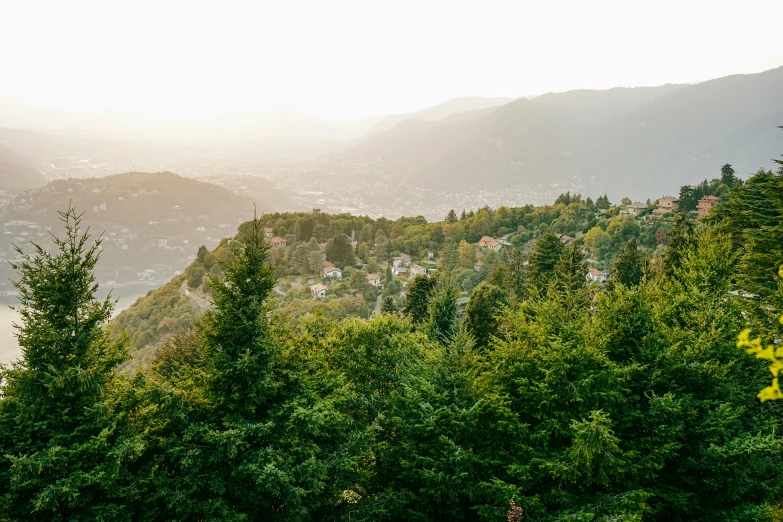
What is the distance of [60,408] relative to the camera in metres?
9.02

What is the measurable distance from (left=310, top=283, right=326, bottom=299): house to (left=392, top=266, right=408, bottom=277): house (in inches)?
583

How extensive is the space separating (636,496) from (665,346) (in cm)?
470

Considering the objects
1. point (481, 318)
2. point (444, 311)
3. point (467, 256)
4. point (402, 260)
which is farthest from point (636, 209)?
point (444, 311)

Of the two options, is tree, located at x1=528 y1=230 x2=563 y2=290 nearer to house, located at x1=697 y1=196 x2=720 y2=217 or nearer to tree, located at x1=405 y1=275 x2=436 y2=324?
tree, located at x1=405 y1=275 x2=436 y2=324

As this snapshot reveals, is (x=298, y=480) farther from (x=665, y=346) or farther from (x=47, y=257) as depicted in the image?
(x=665, y=346)

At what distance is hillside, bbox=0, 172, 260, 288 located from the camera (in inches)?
5098

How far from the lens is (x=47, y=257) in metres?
9.69

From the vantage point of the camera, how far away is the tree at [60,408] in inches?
325

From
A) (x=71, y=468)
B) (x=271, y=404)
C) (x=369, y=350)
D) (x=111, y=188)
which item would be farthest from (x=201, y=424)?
(x=111, y=188)

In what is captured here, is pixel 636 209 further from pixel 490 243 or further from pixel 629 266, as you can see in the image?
pixel 629 266

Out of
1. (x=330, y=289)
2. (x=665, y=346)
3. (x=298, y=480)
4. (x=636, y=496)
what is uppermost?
(x=665, y=346)

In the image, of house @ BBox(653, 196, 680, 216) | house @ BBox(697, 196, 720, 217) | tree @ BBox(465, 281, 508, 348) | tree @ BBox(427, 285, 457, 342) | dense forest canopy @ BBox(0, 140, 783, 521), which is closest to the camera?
dense forest canopy @ BBox(0, 140, 783, 521)

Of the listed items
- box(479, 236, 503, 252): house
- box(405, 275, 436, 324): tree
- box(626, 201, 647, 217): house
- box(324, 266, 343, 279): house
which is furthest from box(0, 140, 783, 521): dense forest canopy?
box(626, 201, 647, 217): house

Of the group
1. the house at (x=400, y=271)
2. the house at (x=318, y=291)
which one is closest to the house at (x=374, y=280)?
the house at (x=400, y=271)
